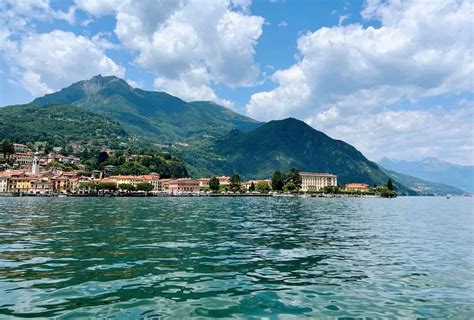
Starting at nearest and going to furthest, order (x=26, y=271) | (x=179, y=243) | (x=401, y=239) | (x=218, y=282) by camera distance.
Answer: (x=218, y=282) < (x=26, y=271) < (x=179, y=243) < (x=401, y=239)

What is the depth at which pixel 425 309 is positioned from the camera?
1233 cm

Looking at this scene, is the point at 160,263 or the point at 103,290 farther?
the point at 160,263

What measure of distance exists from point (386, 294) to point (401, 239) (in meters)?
20.0

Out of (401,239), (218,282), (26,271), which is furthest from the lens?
(401,239)

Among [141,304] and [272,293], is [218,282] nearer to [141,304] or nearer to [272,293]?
[272,293]

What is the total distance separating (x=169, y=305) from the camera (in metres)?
12.0

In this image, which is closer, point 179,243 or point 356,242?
point 179,243

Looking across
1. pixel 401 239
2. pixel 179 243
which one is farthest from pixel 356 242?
pixel 179 243

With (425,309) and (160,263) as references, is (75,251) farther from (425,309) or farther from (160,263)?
(425,309)

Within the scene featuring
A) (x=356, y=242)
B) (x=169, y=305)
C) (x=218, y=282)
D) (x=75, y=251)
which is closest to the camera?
(x=169, y=305)

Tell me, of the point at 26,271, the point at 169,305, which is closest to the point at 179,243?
the point at 26,271

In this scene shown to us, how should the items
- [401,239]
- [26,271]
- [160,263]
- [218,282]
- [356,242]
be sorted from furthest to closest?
1. [401,239]
2. [356,242]
3. [160,263]
4. [26,271]
5. [218,282]

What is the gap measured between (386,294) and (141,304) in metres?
8.68

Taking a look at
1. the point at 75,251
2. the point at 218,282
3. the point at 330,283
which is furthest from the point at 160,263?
the point at 330,283
